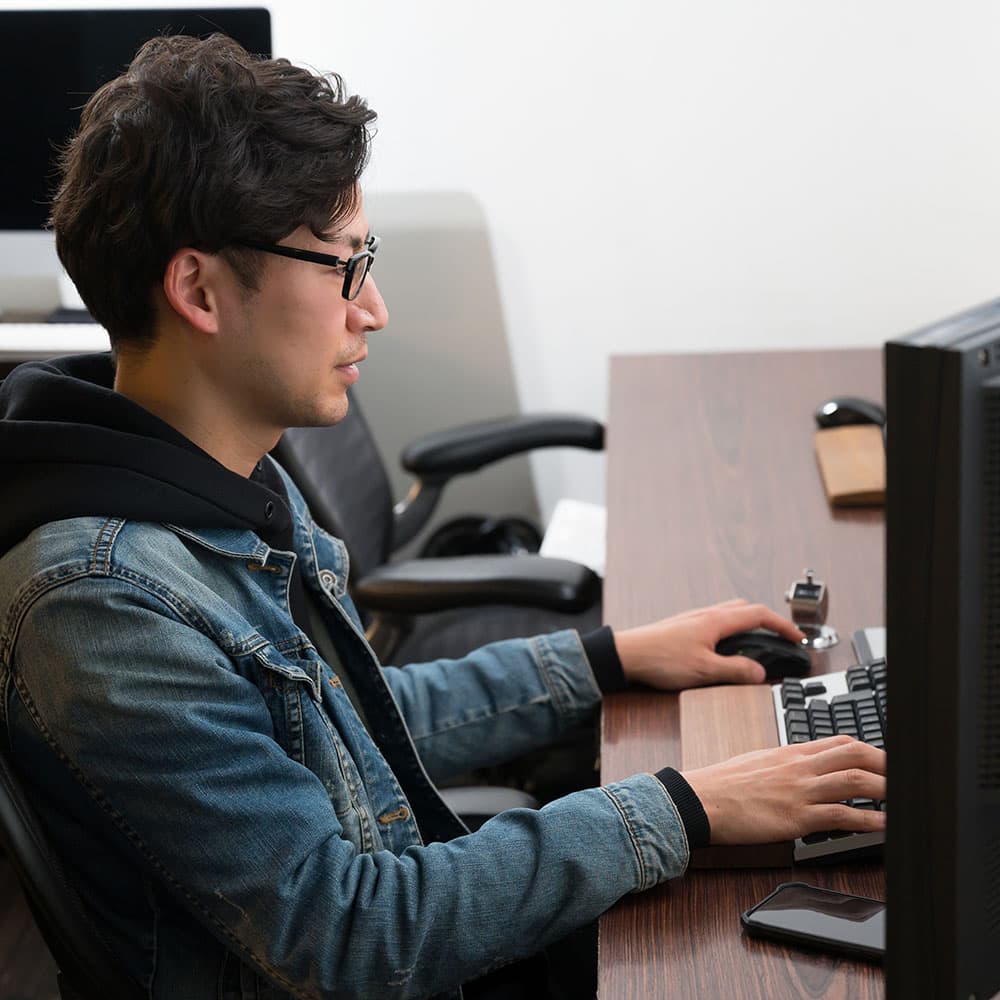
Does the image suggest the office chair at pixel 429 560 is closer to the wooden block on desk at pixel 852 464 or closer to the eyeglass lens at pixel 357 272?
the wooden block on desk at pixel 852 464

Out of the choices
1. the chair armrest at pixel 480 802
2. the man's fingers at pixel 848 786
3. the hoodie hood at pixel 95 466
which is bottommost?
the chair armrest at pixel 480 802

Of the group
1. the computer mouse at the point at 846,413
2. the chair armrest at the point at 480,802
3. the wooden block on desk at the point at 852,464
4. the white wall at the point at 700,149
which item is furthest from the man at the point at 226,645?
the white wall at the point at 700,149

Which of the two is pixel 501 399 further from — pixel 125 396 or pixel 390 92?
pixel 125 396

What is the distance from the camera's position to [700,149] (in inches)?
101

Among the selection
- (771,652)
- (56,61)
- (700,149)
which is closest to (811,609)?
(771,652)

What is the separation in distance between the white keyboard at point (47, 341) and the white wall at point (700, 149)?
Answer: 0.74 metres

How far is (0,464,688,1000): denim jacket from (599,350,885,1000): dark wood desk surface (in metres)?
0.06

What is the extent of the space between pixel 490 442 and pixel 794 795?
123cm

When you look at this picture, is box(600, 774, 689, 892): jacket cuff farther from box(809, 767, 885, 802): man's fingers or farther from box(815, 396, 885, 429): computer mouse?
box(815, 396, 885, 429): computer mouse

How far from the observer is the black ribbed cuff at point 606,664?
1.26m

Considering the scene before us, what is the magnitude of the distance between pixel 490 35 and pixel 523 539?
3.33 ft

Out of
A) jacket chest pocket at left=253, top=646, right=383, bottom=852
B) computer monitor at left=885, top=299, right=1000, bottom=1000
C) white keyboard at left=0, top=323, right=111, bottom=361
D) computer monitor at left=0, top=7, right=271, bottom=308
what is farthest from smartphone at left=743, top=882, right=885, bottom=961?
computer monitor at left=0, top=7, right=271, bottom=308

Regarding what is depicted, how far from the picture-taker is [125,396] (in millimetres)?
980

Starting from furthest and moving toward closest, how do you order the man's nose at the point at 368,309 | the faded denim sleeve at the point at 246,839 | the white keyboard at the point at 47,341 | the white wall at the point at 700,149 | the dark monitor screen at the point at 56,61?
the white wall at the point at 700,149 < the dark monitor screen at the point at 56,61 < the white keyboard at the point at 47,341 < the man's nose at the point at 368,309 < the faded denim sleeve at the point at 246,839
